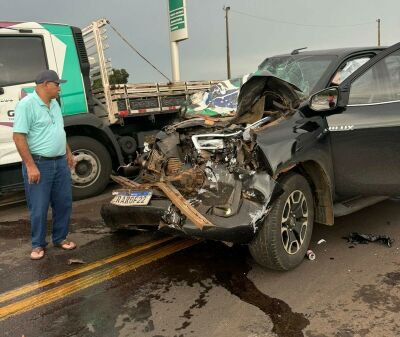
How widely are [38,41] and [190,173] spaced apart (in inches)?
152

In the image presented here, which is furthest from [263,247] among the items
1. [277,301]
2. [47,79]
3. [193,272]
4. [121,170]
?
[47,79]

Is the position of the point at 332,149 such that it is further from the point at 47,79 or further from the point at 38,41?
the point at 38,41

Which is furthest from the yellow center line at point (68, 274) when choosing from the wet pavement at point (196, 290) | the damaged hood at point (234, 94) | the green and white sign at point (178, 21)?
the green and white sign at point (178, 21)

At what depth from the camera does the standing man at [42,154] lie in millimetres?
4316

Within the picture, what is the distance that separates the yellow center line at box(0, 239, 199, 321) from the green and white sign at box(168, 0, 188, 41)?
7889 mm

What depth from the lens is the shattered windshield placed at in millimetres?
4781

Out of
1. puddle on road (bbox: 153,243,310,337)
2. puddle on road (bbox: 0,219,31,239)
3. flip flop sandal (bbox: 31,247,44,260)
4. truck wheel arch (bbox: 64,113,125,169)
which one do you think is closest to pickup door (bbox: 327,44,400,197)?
puddle on road (bbox: 153,243,310,337)

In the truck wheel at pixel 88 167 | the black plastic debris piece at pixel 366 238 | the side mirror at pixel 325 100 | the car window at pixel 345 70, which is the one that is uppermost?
the car window at pixel 345 70

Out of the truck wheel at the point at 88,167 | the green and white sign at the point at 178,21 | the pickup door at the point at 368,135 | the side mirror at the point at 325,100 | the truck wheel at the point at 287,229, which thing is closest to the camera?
the truck wheel at the point at 287,229

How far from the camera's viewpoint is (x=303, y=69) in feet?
16.6

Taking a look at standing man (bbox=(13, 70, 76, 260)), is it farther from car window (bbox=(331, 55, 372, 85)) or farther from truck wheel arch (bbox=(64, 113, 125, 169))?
car window (bbox=(331, 55, 372, 85))

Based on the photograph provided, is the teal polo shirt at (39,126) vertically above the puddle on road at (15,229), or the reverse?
the teal polo shirt at (39,126)

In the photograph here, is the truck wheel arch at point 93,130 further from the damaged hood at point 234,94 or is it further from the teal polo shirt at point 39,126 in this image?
the teal polo shirt at point 39,126

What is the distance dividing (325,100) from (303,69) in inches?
39.5
